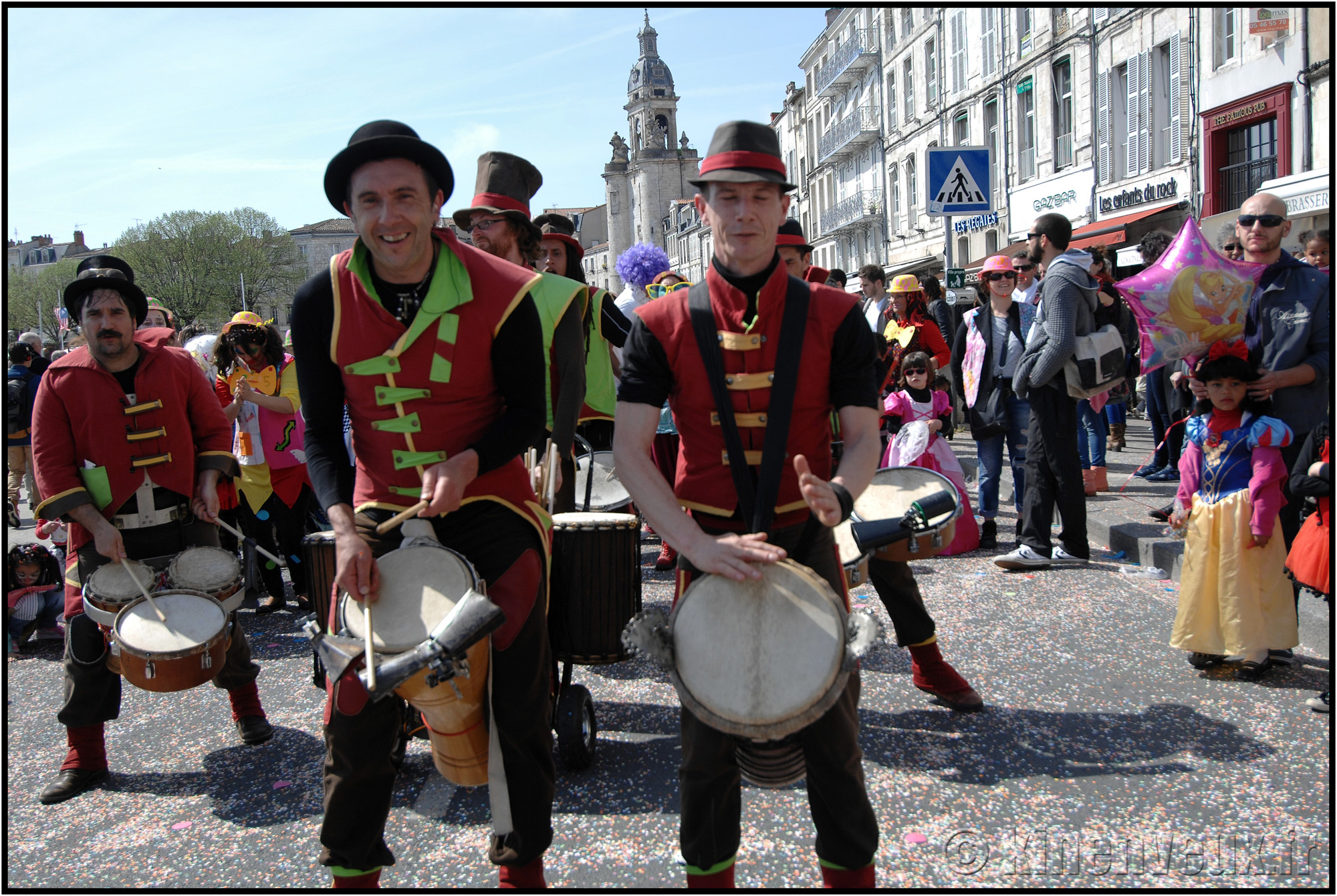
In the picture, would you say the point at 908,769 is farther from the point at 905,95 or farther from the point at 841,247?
the point at 841,247

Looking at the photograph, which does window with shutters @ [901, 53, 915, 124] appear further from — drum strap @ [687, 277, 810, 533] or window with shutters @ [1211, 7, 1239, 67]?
drum strap @ [687, 277, 810, 533]

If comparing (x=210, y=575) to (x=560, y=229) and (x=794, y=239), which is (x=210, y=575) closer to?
(x=560, y=229)

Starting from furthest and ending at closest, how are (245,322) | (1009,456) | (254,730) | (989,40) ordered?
(989,40), (1009,456), (245,322), (254,730)

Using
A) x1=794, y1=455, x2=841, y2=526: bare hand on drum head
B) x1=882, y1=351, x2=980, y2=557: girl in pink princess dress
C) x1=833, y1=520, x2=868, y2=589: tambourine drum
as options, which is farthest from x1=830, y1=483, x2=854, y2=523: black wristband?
x1=882, y1=351, x2=980, y2=557: girl in pink princess dress

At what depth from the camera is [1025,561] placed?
21.6 feet

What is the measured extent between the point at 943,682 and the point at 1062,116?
24941 mm

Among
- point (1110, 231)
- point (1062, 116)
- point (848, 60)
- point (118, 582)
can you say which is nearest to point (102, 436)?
point (118, 582)

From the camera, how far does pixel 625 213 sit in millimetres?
102562

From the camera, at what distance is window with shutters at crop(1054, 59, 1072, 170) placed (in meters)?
25.2

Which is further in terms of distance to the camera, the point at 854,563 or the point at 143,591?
the point at 143,591

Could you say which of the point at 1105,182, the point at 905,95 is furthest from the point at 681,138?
the point at 1105,182

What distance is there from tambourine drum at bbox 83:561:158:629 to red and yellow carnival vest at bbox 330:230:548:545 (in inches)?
70.7

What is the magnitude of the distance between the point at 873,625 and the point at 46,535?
258 inches

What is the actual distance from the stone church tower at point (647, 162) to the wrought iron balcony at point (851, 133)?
49.0m
